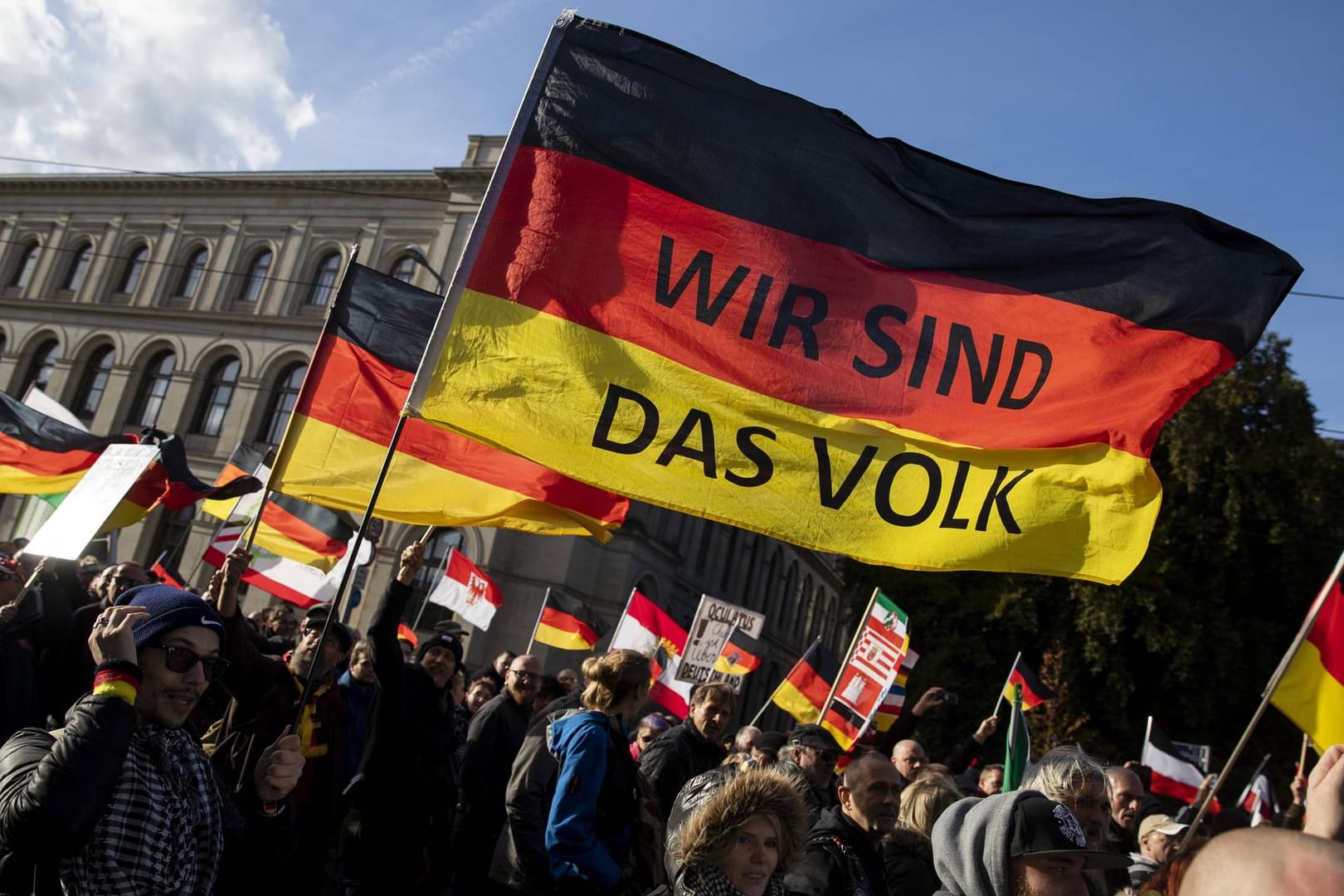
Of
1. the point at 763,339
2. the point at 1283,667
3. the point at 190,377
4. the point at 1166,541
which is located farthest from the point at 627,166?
the point at 190,377

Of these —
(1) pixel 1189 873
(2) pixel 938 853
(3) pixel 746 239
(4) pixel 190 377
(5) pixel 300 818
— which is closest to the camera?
(1) pixel 1189 873

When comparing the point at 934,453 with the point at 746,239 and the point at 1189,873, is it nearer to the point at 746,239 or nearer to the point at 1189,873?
the point at 746,239

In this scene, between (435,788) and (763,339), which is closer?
(763,339)

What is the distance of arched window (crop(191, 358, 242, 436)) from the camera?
34.1 meters

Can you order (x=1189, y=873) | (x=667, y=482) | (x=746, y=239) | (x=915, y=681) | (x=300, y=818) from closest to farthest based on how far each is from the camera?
(x=1189, y=873) → (x=667, y=482) → (x=746, y=239) → (x=300, y=818) → (x=915, y=681)

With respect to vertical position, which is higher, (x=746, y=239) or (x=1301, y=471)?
(x=1301, y=471)

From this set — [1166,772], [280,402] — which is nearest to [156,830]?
[1166,772]

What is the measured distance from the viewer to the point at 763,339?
4.54 meters

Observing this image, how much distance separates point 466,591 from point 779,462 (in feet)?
38.5

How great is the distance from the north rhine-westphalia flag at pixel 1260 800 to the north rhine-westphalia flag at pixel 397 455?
10.1 meters

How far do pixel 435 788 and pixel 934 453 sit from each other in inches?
124

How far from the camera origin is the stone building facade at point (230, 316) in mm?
30297

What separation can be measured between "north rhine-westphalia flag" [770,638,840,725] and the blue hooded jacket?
747cm

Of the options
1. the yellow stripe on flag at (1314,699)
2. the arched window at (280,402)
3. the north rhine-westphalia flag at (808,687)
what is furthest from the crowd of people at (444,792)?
the arched window at (280,402)
